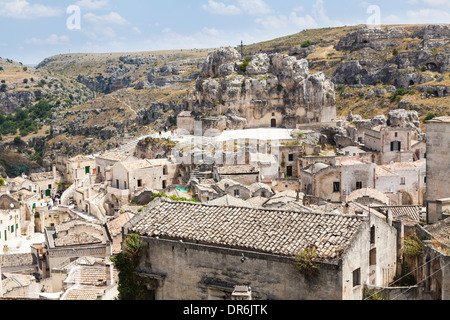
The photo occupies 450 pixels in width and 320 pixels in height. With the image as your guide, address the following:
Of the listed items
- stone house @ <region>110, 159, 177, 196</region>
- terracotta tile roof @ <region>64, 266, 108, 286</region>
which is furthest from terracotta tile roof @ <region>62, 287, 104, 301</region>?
stone house @ <region>110, 159, 177, 196</region>

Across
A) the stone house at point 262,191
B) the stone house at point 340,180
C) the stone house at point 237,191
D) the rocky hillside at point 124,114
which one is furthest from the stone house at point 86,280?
the rocky hillside at point 124,114

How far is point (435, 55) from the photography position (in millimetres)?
86562

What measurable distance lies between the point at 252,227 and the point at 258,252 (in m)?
1.19

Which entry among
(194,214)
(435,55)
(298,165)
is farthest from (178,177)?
(435,55)

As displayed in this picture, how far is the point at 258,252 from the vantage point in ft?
43.4

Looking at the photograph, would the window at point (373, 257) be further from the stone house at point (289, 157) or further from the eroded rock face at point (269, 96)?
the eroded rock face at point (269, 96)

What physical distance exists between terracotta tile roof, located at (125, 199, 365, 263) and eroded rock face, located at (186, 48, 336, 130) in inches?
1738

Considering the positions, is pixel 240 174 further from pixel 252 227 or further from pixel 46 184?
pixel 46 184

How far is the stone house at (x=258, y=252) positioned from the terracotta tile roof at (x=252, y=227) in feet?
0.08

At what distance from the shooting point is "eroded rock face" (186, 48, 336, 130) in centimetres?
6109

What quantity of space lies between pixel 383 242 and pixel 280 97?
48270mm

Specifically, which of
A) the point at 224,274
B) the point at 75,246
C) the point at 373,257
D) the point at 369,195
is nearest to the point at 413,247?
the point at 373,257

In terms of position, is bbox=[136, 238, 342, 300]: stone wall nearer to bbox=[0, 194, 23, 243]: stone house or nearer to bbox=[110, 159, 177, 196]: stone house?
bbox=[0, 194, 23, 243]: stone house

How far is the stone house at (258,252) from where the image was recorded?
12585 mm
